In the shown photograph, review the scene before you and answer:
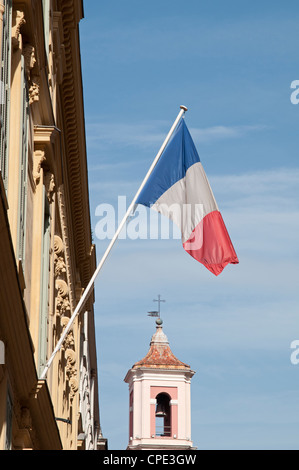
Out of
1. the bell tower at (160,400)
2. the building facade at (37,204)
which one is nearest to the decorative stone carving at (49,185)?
the building facade at (37,204)

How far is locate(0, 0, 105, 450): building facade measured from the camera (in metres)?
14.2

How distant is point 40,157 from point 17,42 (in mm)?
3744

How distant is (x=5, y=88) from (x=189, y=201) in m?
5.93

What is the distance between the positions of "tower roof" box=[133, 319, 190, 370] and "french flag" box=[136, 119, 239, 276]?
205 ft

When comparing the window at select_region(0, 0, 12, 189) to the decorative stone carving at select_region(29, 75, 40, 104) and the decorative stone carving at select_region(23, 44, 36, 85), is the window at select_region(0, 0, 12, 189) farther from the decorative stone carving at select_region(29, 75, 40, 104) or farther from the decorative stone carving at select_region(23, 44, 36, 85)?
the decorative stone carving at select_region(29, 75, 40, 104)

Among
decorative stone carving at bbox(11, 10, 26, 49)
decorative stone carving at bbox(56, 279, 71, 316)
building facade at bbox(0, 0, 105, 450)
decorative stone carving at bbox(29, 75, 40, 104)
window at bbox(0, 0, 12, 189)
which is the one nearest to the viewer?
window at bbox(0, 0, 12, 189)

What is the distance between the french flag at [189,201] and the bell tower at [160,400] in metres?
59.3

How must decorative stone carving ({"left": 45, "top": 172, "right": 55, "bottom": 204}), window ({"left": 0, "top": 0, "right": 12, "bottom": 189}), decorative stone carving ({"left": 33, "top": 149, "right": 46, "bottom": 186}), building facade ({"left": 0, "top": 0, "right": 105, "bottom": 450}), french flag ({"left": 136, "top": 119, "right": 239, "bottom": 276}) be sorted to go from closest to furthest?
window ({"left": 0, "top": 0, "right": 12, "bottom": 189}), building facade ({"left": 0, "top": 0, "right": 105, "bottom": 450}), french flag ({"left": 136, "top": 119, "right": 239, "bottom": 276}), decorative stone carving ({"left": 33, "top": 149, "right": 46, "bottom": 186}), decorative stone carving ({"left": 45, "top": 172, "right": 55, "bottom": 204})

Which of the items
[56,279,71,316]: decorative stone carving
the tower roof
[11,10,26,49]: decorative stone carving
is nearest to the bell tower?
the tower roof

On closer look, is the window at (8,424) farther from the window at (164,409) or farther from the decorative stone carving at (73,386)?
the window at (164,409)

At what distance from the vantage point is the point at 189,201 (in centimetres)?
1898

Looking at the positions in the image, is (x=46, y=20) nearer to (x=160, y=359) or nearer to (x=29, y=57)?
(x=29, y=57)

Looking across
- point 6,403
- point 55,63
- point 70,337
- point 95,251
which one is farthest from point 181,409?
point 6,403

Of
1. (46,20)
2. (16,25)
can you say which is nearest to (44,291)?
(46,20)
